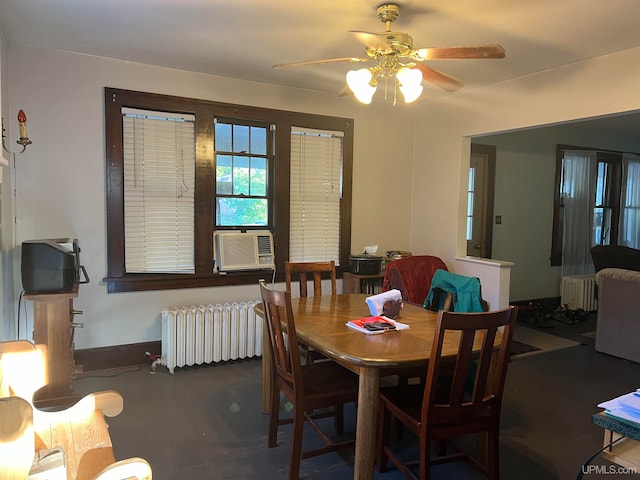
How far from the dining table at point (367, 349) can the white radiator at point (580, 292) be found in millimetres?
3985

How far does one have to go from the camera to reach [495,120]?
404cm

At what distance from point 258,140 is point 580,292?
4497 millimetres

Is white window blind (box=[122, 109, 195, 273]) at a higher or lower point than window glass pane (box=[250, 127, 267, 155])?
lower

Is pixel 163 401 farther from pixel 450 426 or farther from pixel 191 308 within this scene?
pixel 450 426

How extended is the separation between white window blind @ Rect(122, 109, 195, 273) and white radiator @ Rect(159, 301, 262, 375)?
451mm

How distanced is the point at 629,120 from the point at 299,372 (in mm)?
5467

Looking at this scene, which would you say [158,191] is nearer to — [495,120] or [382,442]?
[382,442]

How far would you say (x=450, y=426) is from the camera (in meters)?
1.99

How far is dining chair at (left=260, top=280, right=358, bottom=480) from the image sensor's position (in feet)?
7.13

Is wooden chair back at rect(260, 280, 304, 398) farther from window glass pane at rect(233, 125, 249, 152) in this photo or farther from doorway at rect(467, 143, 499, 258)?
doorway at rect(467, 143, 499, 258)

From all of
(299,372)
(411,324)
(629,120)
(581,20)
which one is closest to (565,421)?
(411,324)

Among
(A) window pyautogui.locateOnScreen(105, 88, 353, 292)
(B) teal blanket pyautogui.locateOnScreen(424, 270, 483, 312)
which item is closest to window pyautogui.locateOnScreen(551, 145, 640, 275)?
(A) window pyautogui.locateOnScreen(105, 88, 353, 292)

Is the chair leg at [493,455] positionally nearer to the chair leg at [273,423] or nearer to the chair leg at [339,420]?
the chair leg at [339,420]

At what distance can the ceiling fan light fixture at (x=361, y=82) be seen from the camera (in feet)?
7.72
